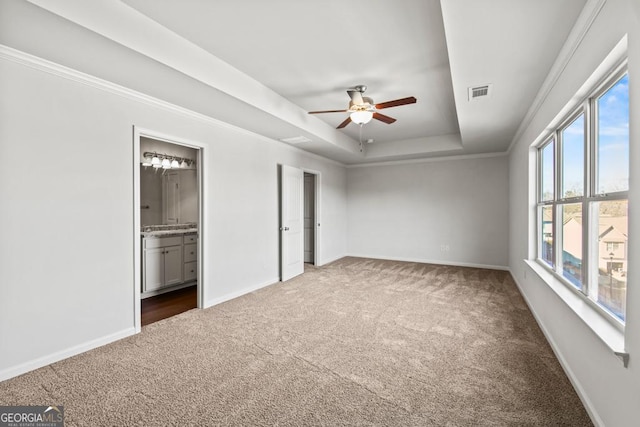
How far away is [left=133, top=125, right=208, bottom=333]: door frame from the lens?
2.90 m

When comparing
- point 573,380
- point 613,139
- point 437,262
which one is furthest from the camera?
point 437,262

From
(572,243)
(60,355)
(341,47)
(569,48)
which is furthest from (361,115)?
(60,355)

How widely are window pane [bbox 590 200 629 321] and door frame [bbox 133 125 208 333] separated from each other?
12.2 feet

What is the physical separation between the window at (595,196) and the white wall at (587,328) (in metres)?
0.18

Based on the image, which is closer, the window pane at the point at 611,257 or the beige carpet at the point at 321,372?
the window pane at the point at 611,257

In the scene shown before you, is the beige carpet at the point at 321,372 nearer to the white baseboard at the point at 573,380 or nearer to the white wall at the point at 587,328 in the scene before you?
the white baseboard at the point at 573,380

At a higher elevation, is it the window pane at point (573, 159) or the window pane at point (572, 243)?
the window pane at point (573, 159)

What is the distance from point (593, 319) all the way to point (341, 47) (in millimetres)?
2720

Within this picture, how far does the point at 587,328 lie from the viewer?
5.82 ft

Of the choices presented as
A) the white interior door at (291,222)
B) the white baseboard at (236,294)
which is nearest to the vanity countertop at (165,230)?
the white baseboard at (236,294)

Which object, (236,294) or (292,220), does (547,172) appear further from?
(236,294)

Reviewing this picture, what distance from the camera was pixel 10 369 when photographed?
2125mm

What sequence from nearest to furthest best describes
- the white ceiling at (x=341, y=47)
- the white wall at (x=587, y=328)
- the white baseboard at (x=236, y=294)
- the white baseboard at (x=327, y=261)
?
the white wall at (x=587, y=328) → the white ceiling at (x=341, y=47) → the white baseboard at (x=236, y=294) → the white baseboard at (x=327, y=261)

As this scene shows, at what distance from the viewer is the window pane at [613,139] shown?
1.57m
